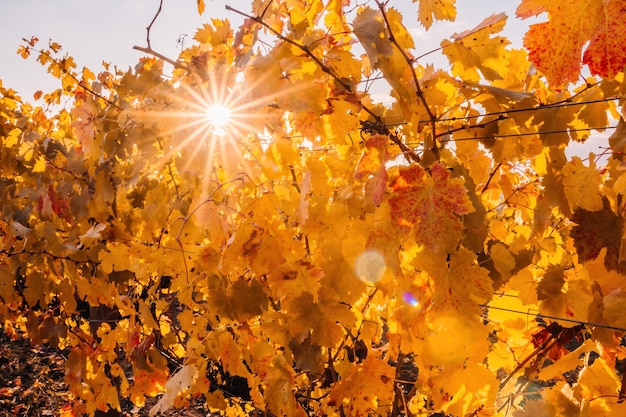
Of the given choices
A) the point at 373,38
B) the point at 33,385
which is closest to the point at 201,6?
the point at 373,38

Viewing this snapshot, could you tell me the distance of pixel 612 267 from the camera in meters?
1.03

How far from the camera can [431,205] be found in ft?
3.15

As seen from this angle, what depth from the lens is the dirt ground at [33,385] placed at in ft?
16.0

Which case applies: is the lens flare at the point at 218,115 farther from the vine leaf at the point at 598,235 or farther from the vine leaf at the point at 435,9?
the vine leaf at the point at 598,235

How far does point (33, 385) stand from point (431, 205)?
6180 mm

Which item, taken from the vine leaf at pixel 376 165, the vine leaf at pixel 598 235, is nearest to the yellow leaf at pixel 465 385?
the vine leaf at pixel 598 235

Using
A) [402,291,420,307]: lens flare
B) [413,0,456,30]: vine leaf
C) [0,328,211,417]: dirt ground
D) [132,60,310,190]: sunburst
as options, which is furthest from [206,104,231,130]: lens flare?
[0,328,211,417]: dirt ground

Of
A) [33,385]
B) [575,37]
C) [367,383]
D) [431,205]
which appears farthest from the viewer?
[33,385]

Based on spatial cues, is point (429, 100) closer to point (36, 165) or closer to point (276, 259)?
point (276, 259)

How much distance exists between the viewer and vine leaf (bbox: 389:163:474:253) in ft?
3.04

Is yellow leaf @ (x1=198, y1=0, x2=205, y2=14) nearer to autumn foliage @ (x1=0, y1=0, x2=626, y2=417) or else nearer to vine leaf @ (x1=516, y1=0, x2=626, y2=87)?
autumn foliage @ (x1=0, y1=0, x2=626, y2=417)

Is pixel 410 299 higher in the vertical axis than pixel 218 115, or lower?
lower

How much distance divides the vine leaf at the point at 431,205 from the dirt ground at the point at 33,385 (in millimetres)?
4349

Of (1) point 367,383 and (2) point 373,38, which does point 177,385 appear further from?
(2) point 373,38
